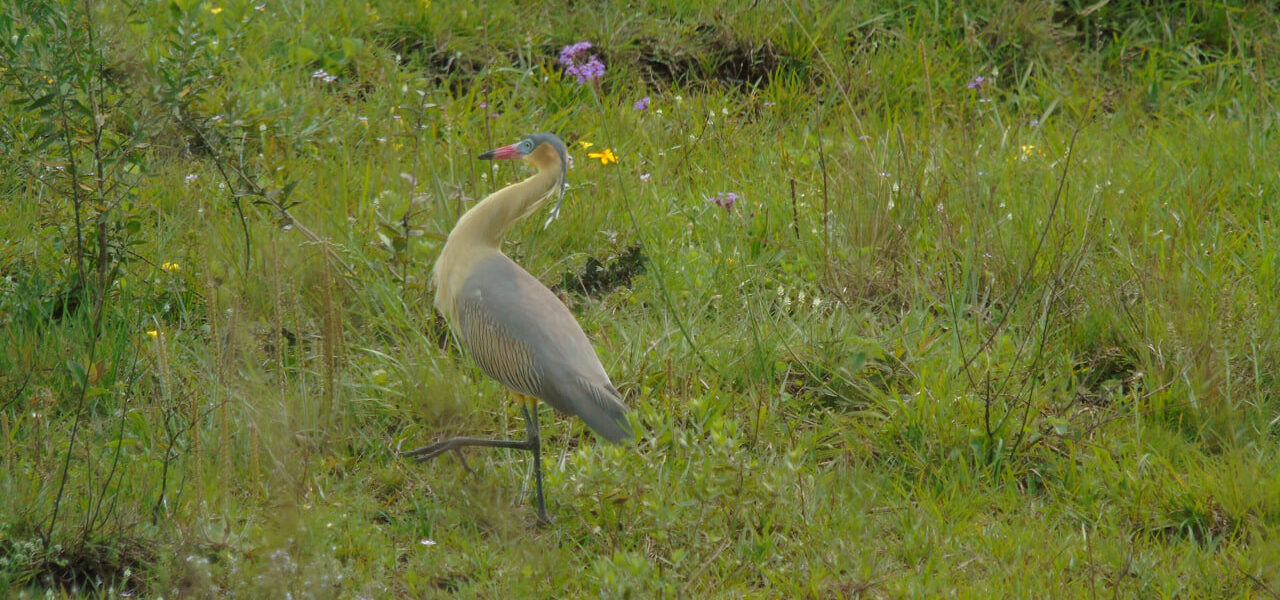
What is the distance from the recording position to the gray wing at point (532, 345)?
3463 mm

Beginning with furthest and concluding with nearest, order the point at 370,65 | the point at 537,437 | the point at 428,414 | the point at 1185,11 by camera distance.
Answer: the point at 1185,11
the point at 370,65
the point at 428,414
the point at 537,437

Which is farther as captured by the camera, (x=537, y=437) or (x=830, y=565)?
(x=537, y=437)

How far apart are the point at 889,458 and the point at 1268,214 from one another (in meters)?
2.00

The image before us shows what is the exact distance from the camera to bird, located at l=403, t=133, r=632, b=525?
3488mm

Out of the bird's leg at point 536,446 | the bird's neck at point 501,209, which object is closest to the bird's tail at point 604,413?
the bird's leg at point 536,446

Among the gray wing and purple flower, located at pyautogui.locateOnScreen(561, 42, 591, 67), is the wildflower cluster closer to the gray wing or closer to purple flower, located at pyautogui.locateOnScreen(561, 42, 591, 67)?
purple flower, located at pyautogui.locateOnScreen(561, 42, 591, 67)

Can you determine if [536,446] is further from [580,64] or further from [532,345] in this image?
[580,64]

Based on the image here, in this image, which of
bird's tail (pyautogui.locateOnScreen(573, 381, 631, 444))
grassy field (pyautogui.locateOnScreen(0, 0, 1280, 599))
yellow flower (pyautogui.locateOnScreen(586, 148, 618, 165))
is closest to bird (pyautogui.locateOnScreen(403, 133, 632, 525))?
bird's tail (pyautogui.locateOnScreen(573, 381, 631, 444))

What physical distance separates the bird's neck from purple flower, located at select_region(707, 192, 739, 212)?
0.87 m

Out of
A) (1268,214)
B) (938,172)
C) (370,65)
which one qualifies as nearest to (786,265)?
(938,172)

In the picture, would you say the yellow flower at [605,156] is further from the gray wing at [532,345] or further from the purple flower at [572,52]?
the gray wing at [532,345]

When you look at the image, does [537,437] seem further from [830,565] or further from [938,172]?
[938,172]

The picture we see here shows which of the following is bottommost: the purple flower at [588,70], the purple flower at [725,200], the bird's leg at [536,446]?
the bird's leg at [536,446]

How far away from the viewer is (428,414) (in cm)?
394
